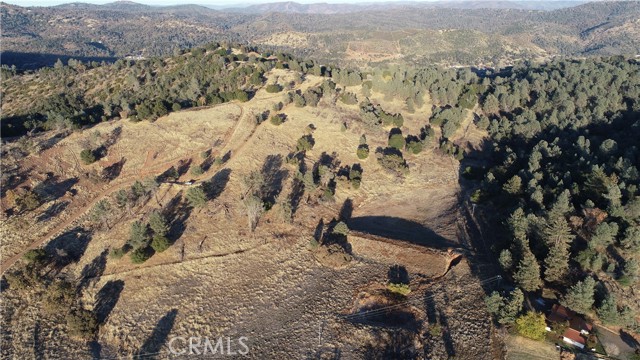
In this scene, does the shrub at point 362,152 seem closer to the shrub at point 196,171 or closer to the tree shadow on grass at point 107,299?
the shrub at point 196,171

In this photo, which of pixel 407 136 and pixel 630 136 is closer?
pixel 630 136

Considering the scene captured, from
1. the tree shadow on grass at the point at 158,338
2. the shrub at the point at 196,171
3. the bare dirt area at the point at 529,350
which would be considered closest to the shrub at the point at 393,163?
the shrub at the point at 196,171

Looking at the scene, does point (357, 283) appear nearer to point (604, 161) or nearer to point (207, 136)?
point (207, 136)

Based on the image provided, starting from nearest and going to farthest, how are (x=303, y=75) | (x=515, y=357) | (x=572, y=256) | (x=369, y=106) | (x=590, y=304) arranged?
1. (x=515, y=357)
2. (x=590, y=304)
3. (x=572, y=256)
4. (x=369, y=106)
5. (x=303, y=75)

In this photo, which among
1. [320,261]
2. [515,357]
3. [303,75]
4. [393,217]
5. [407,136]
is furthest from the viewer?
[303,75]

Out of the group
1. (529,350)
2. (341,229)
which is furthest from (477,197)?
(529,350)

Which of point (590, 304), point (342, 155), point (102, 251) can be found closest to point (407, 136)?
point (342, 155)
